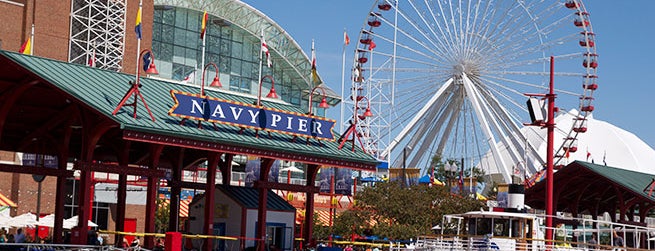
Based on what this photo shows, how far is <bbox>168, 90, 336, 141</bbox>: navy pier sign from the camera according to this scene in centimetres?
3994

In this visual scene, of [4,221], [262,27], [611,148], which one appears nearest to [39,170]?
[4,221]

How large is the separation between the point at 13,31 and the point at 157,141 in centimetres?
4636

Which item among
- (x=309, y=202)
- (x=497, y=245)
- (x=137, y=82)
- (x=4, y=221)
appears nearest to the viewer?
(x=137, y=82)

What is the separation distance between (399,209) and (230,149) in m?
29.3

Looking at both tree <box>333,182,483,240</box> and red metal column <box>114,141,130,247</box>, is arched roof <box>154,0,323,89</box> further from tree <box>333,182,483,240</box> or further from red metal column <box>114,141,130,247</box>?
red metal column <box>114,141,130,247</box>

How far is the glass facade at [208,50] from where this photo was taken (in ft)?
385

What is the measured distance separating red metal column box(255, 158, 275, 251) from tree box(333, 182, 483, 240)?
21.7m

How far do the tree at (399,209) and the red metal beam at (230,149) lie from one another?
66.4 ft

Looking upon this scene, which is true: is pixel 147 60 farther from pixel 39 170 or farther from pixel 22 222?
pixel 22 222

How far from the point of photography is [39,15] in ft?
265

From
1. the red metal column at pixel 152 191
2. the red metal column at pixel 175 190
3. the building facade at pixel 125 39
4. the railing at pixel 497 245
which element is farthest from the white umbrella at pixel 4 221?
the railing at pixel 497 245

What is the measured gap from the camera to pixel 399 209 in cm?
6838

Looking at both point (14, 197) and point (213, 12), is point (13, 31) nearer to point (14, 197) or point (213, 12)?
point (14, 197)

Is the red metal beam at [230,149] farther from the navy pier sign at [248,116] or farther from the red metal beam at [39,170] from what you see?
the red metal beam at [39,170]
